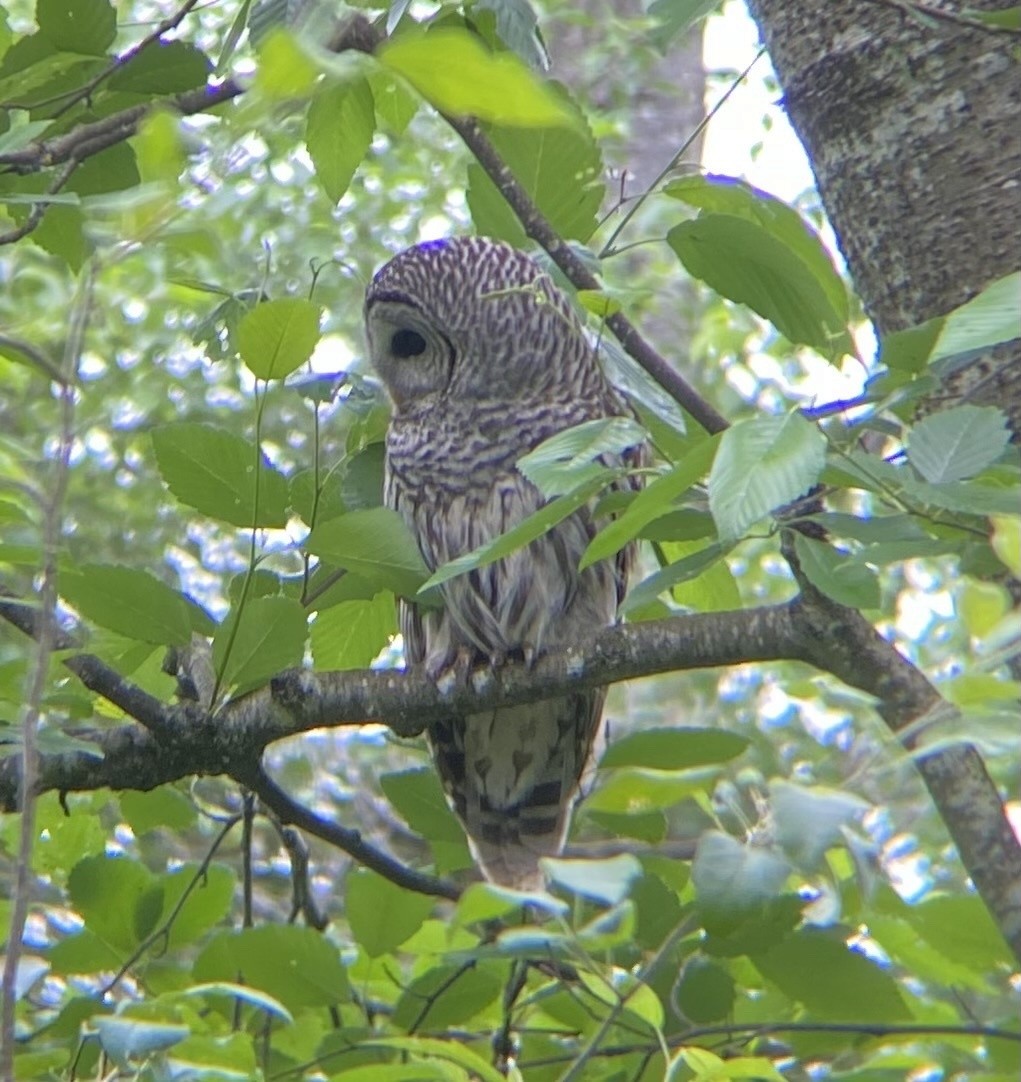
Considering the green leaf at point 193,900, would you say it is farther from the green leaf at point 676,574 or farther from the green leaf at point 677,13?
the green leaf at point 677,13

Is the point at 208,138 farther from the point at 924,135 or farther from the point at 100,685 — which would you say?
the point at 924,135

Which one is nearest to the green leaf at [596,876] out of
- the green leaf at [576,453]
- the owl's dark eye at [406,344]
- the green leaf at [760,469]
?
the green leaf at [760,469]

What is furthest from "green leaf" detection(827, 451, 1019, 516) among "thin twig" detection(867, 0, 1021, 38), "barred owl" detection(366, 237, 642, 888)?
"barred owl" detection(366, 237, 642, 888)

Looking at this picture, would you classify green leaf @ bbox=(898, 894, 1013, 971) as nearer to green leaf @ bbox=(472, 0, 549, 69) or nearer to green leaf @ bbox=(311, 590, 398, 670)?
green leaf @ bbox=(311, 590, 398, 670)

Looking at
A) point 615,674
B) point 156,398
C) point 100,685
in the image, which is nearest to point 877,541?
point 615,674

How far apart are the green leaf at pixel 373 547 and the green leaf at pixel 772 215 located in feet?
1.62

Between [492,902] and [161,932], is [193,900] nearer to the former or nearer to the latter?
[161,932]

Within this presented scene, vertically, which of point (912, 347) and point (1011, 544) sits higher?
point (912, 347)

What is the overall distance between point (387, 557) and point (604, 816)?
1.33ft

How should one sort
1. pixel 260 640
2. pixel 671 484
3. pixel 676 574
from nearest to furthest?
pixel 671 484 < pixel 676 574 < pixel 260 640

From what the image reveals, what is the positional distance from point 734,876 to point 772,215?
3.03 ft

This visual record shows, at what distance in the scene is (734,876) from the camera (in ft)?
3.66

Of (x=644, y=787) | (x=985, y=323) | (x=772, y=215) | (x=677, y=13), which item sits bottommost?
(x=644, y=787)

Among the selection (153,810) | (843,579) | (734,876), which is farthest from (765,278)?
(153,810)
